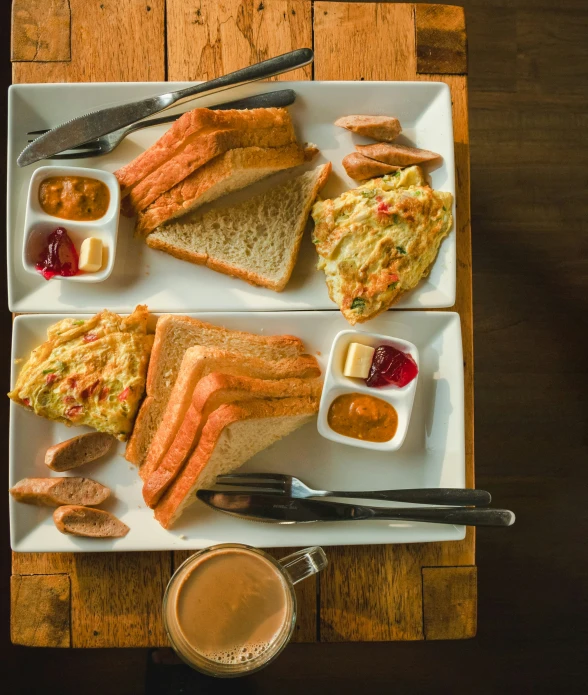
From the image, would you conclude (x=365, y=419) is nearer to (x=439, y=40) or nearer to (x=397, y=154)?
(x=397, y=154)

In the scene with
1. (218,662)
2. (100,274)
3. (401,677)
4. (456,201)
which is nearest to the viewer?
(218,662)

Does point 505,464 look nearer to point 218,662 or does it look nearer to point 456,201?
point 456,201

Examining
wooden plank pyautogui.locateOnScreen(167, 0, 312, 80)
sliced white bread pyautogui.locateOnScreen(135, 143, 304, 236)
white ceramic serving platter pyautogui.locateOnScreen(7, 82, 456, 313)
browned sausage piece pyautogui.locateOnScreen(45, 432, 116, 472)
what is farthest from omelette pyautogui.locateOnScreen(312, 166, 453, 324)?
browned sausage piece pyautogui.locateOnScreen(45, 432, 116, 472)

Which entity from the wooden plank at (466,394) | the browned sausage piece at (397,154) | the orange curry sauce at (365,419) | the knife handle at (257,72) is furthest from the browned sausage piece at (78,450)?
the browned sausage piece at (397,154)

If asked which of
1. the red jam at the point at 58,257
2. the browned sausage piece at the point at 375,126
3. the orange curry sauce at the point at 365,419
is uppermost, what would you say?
the browned sausage piece at the point at 375,126

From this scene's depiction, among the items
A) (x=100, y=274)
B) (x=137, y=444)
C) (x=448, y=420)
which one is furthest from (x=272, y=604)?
(x=100, y=274)

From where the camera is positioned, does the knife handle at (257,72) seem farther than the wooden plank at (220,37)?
No

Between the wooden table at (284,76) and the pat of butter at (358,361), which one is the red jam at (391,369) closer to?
the pat of butter at (358,361)
